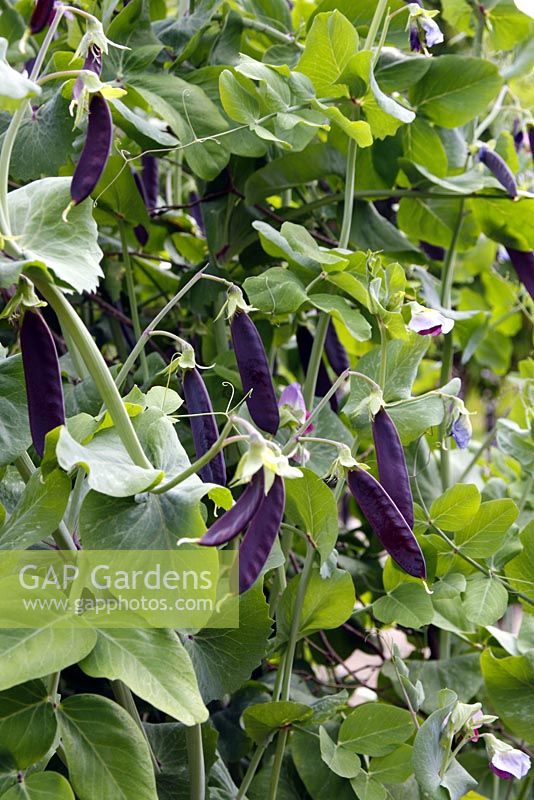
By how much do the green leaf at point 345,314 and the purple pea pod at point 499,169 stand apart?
0.88 feet

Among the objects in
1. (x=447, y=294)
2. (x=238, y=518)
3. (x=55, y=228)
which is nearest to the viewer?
(x=238, y=518)

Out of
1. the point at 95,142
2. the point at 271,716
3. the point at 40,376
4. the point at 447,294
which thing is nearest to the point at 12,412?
the point at 40,376

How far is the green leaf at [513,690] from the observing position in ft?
2.33

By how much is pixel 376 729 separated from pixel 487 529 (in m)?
0.20

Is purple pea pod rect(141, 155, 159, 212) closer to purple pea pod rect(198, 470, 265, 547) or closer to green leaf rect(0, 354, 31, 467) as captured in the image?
green leaf rect(0, 354, 31, 467)

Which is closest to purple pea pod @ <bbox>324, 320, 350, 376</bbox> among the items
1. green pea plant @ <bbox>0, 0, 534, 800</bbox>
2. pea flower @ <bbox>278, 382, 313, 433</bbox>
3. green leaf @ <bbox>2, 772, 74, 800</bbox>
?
green pea plant @ <bbox>0, 0, 534, 800</bbox>

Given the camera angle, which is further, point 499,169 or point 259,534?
point 499,169

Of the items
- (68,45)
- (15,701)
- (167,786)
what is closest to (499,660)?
(167,786)

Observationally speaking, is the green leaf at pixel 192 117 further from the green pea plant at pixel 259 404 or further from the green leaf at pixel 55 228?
the green leaf at pixel 55 228

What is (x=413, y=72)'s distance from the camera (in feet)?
2.69

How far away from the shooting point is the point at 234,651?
25.7 inches

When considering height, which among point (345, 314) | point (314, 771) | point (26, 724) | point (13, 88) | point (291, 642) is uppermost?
point (13, 88)

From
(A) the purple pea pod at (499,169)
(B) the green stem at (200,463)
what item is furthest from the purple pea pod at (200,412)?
(A) the purple pea pod at (499,169)

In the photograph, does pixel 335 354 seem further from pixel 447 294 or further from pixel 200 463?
pixel 200 463
